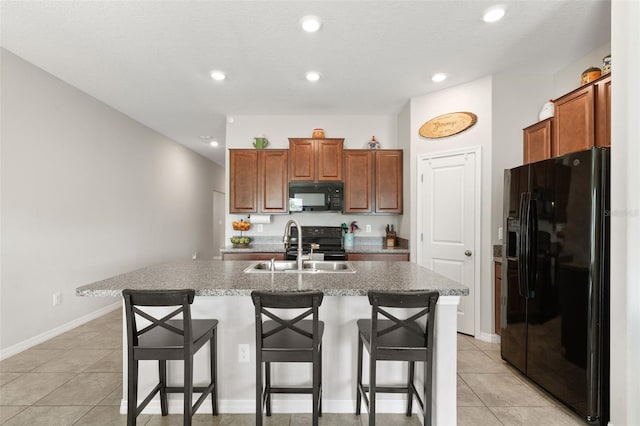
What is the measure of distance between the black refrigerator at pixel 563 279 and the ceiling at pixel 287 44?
119cm

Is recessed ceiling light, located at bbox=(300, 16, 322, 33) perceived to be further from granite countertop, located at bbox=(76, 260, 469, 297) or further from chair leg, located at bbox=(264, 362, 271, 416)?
chair leg, located at bbox=(264, 362, 271, 416)

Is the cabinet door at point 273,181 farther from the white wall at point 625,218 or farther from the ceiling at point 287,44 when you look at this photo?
the white wall at point 625,218

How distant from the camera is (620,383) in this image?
5.86 ft

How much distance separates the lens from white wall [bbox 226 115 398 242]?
4672 mm

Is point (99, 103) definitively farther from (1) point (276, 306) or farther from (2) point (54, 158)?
(1) point (276, 306)

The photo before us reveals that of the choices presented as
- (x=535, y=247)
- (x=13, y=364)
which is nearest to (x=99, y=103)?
(x=13, y=364)

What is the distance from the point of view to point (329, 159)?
4.38 m

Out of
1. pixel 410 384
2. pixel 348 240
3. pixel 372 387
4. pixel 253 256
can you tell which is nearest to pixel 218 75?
pixel 253 256

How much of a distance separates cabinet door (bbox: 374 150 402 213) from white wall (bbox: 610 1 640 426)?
103 inches

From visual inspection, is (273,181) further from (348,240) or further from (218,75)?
(218,75)

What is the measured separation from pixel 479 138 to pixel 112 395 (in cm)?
408

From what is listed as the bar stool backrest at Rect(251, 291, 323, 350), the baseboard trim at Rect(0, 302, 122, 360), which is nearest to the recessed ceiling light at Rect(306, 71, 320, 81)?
the bar stool backrest at Rect(251, 291, 323, 350)

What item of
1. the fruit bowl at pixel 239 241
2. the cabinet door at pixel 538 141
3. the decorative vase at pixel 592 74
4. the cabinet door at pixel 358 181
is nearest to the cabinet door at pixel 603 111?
the decorative vase at pixel 592 74

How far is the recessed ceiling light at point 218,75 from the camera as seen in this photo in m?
3.27
